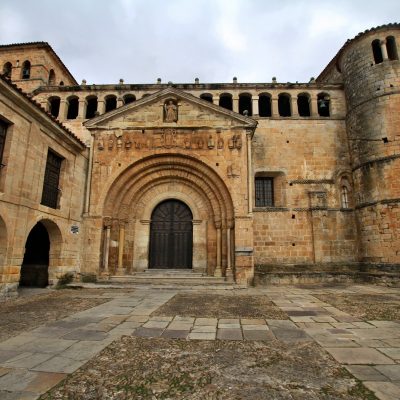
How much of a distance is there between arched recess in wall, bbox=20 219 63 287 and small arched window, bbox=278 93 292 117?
45.7 feet

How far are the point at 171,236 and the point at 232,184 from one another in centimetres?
397

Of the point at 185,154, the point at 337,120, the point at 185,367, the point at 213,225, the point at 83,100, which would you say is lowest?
the point at 185,367

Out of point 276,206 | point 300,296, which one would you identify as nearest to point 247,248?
point 300,296

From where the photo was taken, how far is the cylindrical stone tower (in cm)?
1282

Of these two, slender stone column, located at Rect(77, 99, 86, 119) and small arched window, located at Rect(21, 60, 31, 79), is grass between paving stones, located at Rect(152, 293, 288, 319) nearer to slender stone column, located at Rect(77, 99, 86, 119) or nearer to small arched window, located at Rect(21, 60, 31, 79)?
slender stone column, located at Rect(77, 99, 86, 119)

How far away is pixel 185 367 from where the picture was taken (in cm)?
355

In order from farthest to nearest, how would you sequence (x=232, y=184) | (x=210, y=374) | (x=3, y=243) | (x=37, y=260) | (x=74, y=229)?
(x=232, y=184) < (x=74, y=229) < (x=37, y=260) < (x=3, y=243) < (x=210, y=374)

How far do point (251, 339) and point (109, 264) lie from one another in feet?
30.3

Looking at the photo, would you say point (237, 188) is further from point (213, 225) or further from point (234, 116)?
point (234, 116)

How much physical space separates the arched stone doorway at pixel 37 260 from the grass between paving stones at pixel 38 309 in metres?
1.85

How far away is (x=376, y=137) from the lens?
1363 centimetres

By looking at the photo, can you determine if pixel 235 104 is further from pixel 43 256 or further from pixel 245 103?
pixel 43 256

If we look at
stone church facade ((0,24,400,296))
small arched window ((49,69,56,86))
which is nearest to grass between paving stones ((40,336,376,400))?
stone church facade ((0,24,400,296))

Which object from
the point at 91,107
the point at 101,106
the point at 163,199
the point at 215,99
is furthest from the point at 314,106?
the point at 91,107
